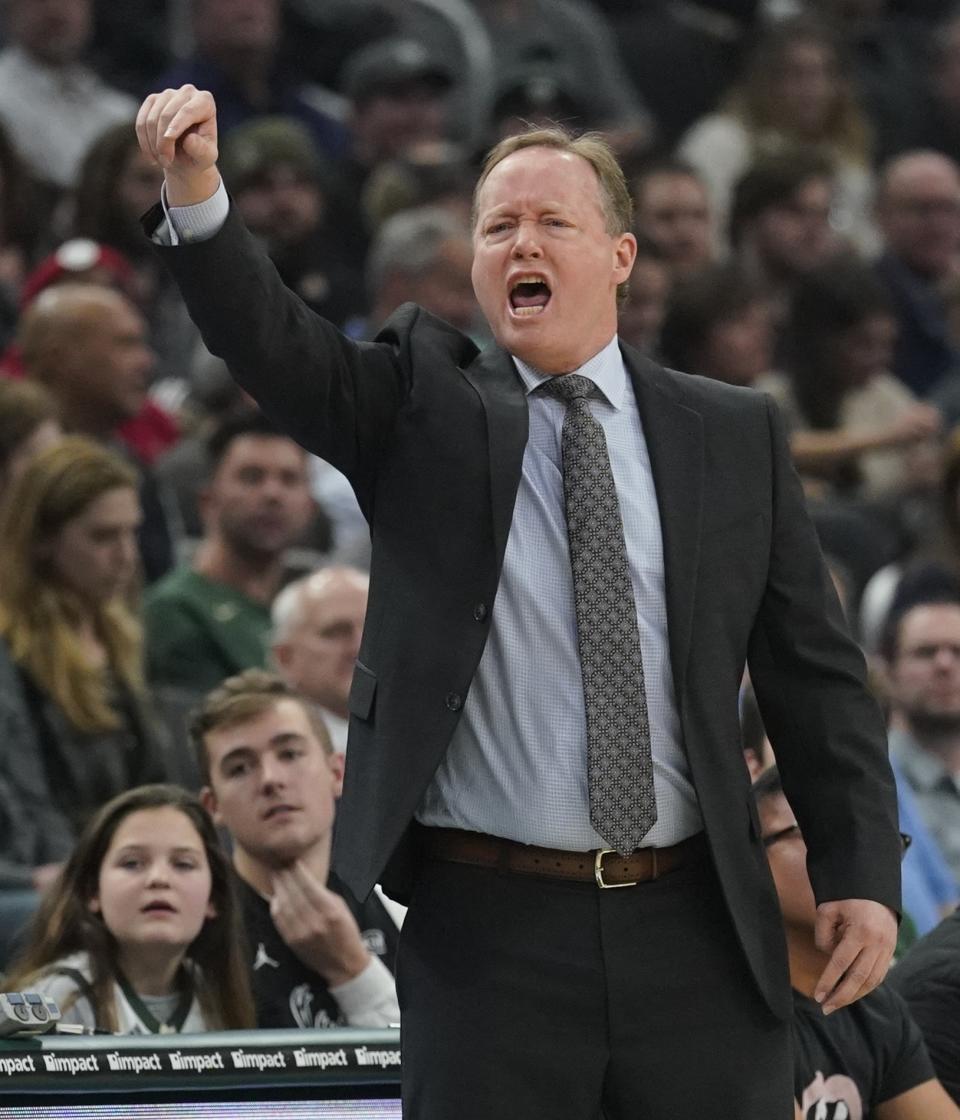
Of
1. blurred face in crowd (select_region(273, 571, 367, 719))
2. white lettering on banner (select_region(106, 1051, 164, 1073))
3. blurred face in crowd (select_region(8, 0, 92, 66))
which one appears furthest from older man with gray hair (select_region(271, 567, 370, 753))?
blurred face in crowd (select_region(8, 0, 92, 66))

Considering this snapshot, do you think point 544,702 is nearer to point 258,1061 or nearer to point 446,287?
point 258,1061

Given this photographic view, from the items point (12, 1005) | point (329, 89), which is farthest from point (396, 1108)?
point (329, 89)

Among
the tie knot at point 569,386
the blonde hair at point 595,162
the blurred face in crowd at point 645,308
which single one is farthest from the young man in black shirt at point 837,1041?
the blurred face in crowd at point 645,308

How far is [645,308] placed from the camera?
24.5 ft

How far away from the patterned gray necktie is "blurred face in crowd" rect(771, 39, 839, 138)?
723 cm

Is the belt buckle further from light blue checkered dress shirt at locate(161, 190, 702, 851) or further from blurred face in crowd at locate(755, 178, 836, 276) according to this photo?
blurred face in crowd at locate(755, 178, 836, 276)

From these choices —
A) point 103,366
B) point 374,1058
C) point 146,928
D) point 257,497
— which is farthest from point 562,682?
point 103,366

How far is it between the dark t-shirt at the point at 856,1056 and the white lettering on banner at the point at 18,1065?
124cm

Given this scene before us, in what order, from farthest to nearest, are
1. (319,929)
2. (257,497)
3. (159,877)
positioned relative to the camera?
(257,497) < (319,929) < (159,877)

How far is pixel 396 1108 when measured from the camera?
334cm

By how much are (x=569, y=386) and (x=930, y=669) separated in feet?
11.3

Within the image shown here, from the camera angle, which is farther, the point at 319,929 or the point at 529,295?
the point at 319,929

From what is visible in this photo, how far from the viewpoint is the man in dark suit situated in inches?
102

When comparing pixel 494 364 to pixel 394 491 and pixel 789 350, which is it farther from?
pixel 789 350
